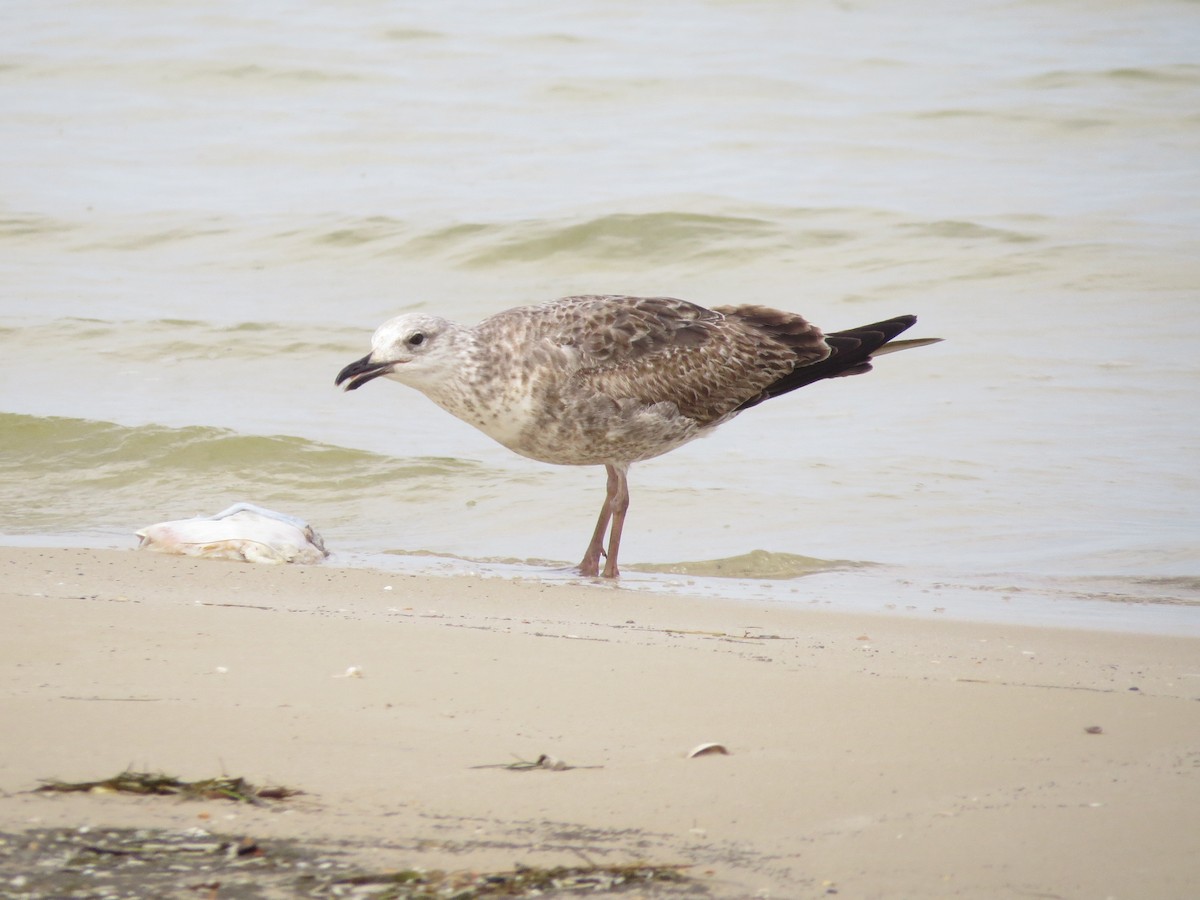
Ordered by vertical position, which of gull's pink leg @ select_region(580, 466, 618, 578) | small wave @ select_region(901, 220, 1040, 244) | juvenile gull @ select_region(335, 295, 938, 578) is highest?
small wave @ select_region(901, 220, 1040, 244)

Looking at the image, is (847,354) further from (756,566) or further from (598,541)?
(598,541)

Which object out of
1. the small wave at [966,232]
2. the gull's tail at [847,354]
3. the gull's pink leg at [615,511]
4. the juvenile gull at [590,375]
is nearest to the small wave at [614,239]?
the small wave at [966,232]

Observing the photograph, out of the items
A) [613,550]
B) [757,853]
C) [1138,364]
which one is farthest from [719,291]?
[757,853]

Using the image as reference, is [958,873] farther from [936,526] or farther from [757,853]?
[936,526]

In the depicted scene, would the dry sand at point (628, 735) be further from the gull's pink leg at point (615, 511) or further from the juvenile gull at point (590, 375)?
the juvenile gull at point (590, 375)

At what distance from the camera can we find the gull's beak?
6.38 metres

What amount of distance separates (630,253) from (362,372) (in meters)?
8.14

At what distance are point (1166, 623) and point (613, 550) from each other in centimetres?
225

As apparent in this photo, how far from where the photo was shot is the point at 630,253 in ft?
47.1

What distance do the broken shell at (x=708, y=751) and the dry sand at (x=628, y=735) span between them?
33mm

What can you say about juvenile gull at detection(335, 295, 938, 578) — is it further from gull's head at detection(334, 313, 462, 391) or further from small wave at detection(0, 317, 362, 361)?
small wave at detection(0, 317, 362, 361)

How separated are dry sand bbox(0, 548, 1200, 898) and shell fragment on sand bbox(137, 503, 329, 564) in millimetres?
689

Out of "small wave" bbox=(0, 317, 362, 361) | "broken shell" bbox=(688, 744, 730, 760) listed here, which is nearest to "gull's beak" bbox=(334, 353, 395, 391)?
"broken shell" bbox=(688, 744, 730, 760)

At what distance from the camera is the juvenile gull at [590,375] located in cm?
654
